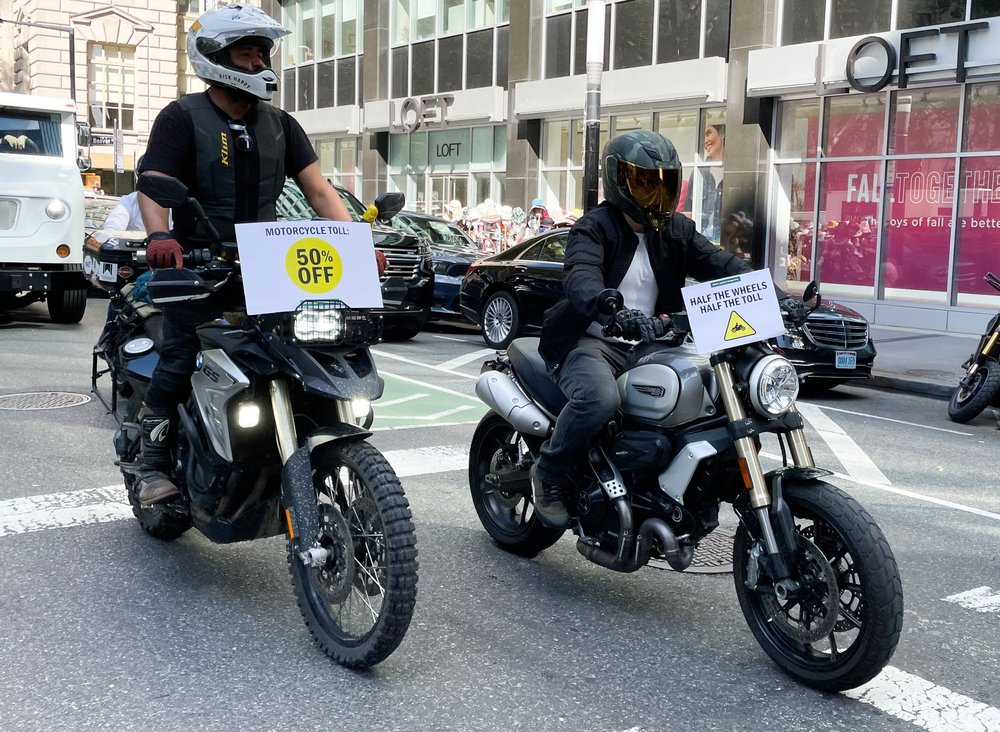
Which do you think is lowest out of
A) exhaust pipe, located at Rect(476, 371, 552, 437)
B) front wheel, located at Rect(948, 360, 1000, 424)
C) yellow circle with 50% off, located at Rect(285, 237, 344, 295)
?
front wheel, located at Rect(948, 360, 1000, 424)

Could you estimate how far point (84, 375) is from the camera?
10055 mm

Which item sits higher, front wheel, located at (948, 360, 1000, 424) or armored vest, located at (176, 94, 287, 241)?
armored vest, located at (176, 94, 287, 241)

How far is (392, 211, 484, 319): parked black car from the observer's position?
15594 mm

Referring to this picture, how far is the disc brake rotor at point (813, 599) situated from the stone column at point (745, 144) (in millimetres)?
16508

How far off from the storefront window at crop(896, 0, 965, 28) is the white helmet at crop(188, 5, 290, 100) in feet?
49.1

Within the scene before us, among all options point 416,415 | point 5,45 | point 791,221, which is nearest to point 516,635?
point 416,415

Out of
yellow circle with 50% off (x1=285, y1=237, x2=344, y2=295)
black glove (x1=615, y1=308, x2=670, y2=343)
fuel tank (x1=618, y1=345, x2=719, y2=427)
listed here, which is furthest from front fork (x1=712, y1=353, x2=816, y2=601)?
yellow circle with 50% off (x1=285, y1=237, x2=344, y2=295)

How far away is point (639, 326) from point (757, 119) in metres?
16.8

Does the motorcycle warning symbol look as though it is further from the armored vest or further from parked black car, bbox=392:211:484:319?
parked black car, bbox=392:211:484:319

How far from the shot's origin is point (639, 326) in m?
3.72

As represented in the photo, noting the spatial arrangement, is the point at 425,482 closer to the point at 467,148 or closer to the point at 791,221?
the point at 791,221

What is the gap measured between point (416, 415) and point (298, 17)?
29.6 meters

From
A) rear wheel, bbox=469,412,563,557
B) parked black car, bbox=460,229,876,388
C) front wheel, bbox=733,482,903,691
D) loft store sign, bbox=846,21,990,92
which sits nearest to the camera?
front wheel, bbox=733,482,903,691

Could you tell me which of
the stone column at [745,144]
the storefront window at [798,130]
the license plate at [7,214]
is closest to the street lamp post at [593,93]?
the stone column at [745,144]
